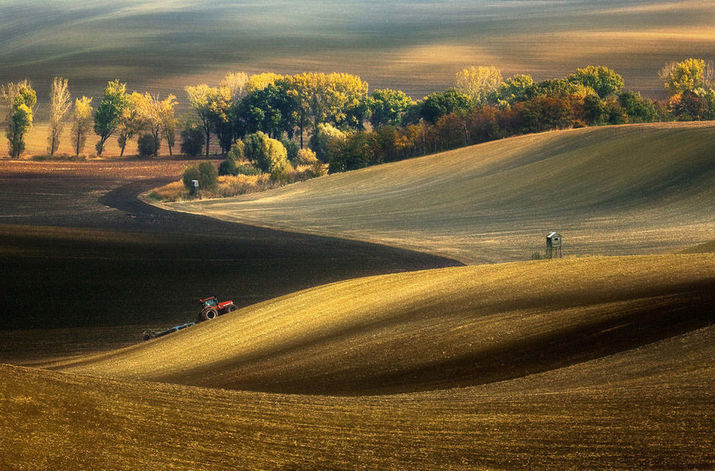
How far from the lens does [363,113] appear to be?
164m

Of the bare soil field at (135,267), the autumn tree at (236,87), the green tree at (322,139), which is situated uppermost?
the autumn tree at (236,87)

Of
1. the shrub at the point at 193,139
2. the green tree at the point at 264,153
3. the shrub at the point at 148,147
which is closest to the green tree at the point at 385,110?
the shrub at the point at 193,139

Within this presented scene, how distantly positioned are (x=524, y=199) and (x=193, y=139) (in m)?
98.1

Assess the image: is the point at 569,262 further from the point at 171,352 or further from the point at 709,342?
the point at 709,342

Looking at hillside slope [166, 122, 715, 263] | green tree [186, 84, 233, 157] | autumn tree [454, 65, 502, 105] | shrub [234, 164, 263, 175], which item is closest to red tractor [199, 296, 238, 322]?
hillside slope [166, 122, 715, 263]

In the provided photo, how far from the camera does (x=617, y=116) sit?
113062mm

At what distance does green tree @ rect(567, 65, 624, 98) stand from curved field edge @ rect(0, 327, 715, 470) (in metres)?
142

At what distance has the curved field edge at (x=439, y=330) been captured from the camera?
16906mm

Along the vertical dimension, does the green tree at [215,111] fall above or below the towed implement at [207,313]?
above

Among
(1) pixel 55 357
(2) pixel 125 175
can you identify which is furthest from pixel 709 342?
(2) pixel 125 175

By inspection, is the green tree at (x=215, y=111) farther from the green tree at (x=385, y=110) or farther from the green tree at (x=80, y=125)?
the green tree at (x=385, y=110)

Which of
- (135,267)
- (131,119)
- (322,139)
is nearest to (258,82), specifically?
(131,119)

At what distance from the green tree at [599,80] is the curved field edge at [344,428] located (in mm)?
141894

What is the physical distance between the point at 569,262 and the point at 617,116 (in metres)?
89.4
